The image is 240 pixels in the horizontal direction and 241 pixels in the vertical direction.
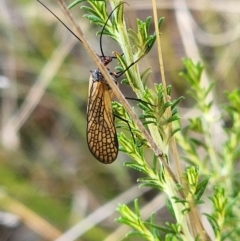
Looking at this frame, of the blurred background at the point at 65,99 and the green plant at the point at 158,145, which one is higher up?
the blurred background at the point at 65,99

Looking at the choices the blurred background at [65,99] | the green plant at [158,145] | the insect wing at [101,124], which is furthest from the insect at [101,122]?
the blurred background at [65,99]

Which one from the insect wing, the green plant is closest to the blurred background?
the insect wing

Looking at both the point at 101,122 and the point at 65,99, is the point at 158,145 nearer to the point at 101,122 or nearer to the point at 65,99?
the point at 101,122

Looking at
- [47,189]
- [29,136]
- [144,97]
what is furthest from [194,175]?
[29,136]

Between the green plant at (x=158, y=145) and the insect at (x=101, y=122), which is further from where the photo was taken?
the insect at (x=101, y=122)

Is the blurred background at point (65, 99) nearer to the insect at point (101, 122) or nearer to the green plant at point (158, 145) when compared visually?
the insect at point (101, 122)

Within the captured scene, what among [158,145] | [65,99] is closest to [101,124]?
[158,145]

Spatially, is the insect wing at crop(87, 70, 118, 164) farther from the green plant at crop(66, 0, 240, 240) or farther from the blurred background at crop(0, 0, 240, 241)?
the blurred background at crop(0, 0, 240, 241)
